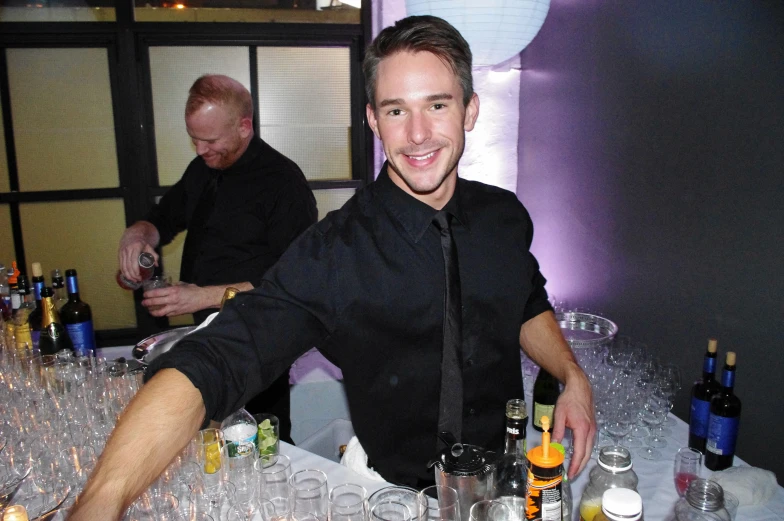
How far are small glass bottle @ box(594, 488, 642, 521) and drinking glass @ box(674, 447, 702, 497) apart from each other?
90 centimetres

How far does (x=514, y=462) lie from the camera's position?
1.18 m

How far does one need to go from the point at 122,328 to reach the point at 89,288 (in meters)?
0.36

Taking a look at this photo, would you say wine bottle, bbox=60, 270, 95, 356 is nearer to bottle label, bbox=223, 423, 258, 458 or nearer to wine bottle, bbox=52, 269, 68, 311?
wine bottle, bbox=52, 269, 68, 311

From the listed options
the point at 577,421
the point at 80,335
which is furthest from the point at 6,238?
the point at 577,421

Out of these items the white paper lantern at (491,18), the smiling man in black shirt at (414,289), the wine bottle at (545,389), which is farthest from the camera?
the white paper lantern at (491,18)

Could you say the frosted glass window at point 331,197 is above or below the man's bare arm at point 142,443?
above

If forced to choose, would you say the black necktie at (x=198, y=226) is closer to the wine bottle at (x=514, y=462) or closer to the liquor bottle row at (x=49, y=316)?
the liquor bottle row at (x=49, y=316)

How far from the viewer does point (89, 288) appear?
4.18m

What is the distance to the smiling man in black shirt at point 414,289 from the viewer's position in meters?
1.46

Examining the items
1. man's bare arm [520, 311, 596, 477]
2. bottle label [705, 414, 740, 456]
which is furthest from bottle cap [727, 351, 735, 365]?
man's bare arm [520, 311, 596, 477]

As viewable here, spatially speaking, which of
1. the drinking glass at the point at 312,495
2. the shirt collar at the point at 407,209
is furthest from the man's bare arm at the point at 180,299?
the drinking glass at the point at 312,495

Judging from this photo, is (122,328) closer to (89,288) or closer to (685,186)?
(89,288)

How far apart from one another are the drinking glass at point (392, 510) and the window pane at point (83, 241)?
141 inches

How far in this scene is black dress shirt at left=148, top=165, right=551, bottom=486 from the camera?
4.84 feet
